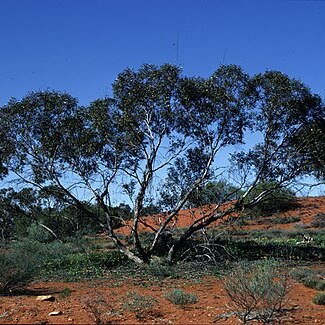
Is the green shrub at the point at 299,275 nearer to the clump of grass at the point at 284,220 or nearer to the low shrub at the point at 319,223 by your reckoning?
the low shrub at the point at 319,223

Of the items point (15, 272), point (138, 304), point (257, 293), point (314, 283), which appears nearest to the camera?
point (257, 293)

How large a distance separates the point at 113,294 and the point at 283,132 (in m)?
10.5

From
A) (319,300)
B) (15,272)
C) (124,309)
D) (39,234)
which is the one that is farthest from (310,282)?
(39,234)

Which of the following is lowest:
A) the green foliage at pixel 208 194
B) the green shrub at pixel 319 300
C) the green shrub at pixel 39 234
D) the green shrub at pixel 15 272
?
the green shrub at pixel 319 300

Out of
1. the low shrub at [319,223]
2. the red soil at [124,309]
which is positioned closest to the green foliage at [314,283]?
the red soil at [124,309]

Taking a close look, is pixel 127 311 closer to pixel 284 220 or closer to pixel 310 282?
pixel 310 282

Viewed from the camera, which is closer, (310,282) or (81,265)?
(310,282)

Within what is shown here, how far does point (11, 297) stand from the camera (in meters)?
9.77

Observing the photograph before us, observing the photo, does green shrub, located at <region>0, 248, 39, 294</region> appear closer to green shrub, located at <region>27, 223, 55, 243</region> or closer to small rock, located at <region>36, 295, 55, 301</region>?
small rock, located at <region>36, 295, 55, 301</region>

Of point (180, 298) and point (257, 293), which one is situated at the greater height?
point (257, 293)

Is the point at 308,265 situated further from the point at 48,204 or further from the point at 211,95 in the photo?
the point at 48,204

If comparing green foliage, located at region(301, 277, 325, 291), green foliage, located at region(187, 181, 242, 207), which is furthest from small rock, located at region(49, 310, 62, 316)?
green foliage, located at region(187, 181, 242, 207)

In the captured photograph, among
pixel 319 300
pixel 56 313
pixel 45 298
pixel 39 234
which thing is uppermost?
pixel 39 234

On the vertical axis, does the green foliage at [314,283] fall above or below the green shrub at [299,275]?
below
